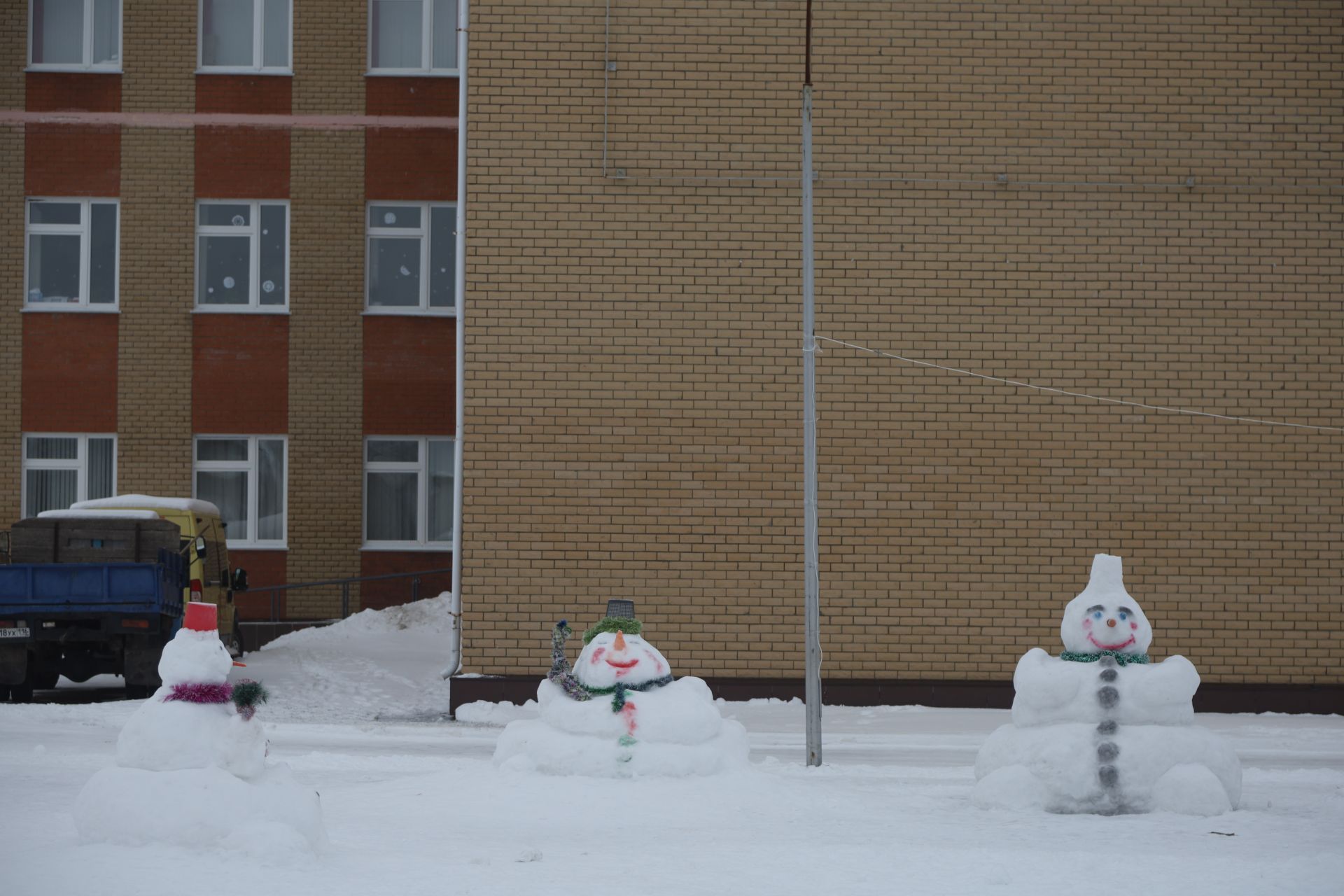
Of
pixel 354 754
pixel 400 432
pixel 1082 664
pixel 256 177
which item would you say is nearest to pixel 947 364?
pixel 1082 664

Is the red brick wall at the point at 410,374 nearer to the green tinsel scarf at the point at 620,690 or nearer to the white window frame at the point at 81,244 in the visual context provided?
the white window frame at the point at 81,244

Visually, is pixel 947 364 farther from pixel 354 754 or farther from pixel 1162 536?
pixel 354 754

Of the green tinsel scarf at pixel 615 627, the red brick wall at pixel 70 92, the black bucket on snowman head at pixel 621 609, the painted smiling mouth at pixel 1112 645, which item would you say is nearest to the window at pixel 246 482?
the red brick wall at pixel 70 92

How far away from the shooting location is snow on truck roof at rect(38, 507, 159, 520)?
18578 mm

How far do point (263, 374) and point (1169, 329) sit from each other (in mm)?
14291

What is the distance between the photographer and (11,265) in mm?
23922

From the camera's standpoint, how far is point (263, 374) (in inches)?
951

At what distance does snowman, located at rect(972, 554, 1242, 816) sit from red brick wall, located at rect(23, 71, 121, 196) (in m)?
18.7

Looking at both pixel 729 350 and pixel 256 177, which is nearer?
pixel 729 350

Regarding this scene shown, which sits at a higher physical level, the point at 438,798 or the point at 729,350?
the point at 729,350

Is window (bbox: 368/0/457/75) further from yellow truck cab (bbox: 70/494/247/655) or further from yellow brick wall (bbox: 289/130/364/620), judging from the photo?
yellow truck cab (bbox: 70/494/247/655)

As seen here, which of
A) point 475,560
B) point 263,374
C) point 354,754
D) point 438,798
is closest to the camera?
point 438,798

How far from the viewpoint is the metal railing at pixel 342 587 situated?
24.1 m

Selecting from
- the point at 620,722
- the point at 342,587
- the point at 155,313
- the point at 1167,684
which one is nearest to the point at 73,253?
the point at 155,313
